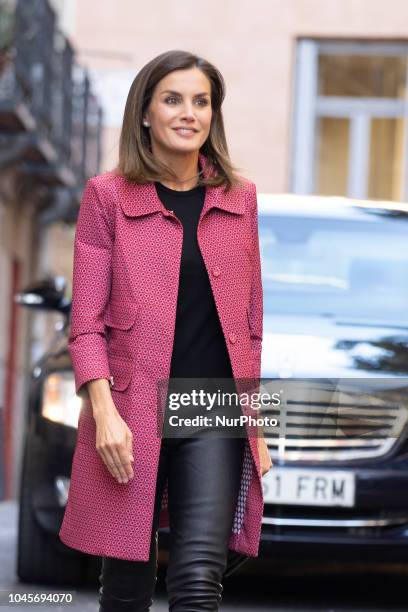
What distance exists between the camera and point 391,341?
6586mm

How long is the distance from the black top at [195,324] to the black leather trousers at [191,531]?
0.57 ft

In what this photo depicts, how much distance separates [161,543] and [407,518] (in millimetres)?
880

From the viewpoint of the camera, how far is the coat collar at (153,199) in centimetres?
430

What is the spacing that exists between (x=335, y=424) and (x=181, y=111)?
219 cm

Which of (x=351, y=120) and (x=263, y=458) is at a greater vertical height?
(x=351, y=120)

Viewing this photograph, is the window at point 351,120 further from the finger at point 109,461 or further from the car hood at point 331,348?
the finger at point 109,461

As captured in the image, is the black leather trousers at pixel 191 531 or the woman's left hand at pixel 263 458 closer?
the black leather trousers at pixel 191 531

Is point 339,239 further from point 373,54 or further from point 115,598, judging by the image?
point 373,54

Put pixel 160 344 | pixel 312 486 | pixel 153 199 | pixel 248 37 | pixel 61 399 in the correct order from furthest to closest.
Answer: pixel 248 37, pixel 61 399, pixel 312 486, pixel 153 199, pixel 160 344

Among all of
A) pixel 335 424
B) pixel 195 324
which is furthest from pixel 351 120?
pixel 195 324

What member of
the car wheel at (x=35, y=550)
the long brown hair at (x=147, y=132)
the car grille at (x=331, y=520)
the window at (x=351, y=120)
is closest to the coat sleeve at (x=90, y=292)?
the long brown hair at (x=147, y=132)

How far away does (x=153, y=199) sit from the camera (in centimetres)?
432

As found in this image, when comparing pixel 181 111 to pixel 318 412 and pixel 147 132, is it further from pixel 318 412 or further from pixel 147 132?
pixel 318 412

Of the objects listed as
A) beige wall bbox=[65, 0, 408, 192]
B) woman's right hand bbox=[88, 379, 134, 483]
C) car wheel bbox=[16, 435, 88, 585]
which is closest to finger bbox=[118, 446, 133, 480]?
woman's right hand bbox=[88, 379, 134, 483]
